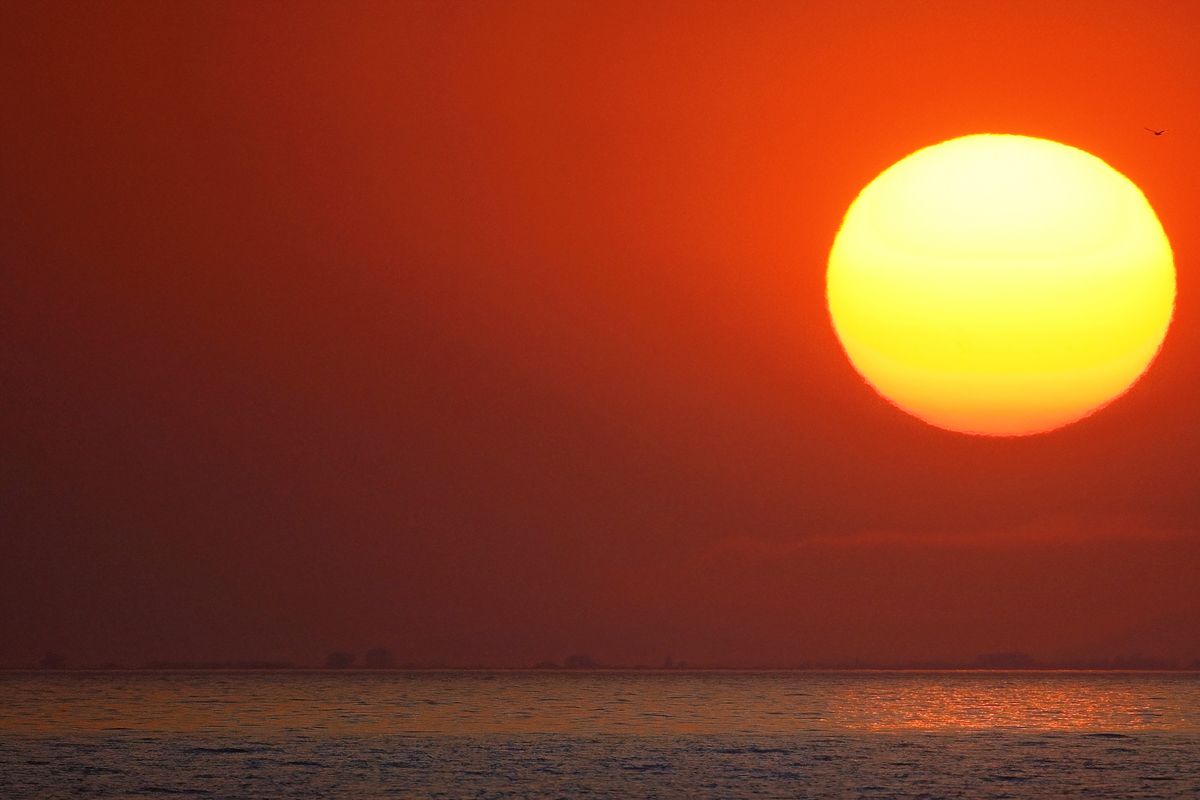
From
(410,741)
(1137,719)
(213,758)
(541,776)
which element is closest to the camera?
(541,776)

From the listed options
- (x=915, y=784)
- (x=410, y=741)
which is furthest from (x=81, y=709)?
(x=915, y=784)

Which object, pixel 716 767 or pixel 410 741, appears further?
pixel 410 741

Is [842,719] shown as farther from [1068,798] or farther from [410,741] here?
[1068,798]

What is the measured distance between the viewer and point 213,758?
320ft

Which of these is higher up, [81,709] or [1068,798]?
[81,709]

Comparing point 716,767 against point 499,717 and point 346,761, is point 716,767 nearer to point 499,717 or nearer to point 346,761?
point 346,761

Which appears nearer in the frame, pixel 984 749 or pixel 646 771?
pixel 646 771

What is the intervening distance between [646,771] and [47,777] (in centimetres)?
3290


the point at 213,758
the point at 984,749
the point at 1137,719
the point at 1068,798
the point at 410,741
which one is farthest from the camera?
the point at 1137,719

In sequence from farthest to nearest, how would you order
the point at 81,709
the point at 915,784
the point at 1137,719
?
the point at 81,709 < the point at 1137,719 < the point at 915,784

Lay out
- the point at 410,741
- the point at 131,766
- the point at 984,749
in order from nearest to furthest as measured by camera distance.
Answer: the point at 131,766 → the point at 984,749 → the point at 410,741

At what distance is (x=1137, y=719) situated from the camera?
158750 mm

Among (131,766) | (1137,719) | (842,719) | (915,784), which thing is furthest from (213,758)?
(1137,719)

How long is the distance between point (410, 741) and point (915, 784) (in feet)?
163
